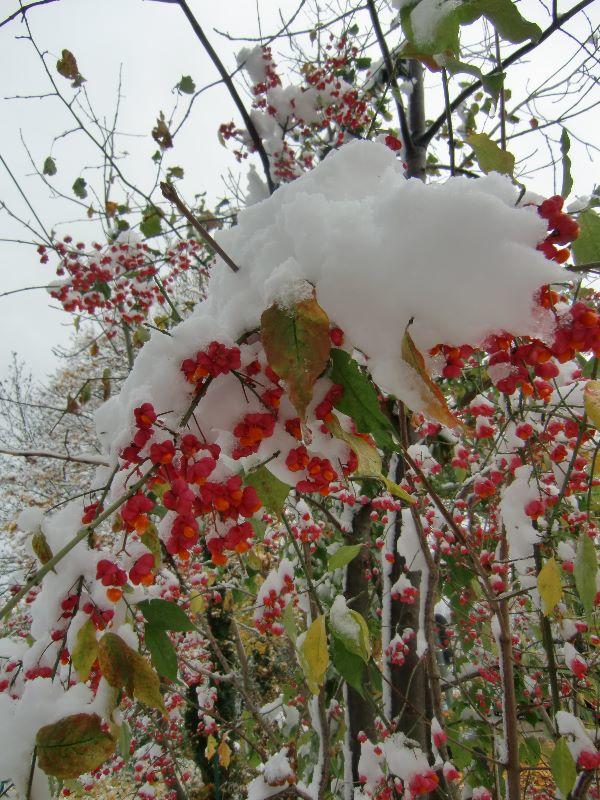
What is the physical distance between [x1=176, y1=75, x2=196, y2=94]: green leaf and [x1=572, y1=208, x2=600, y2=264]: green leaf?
10.6ft

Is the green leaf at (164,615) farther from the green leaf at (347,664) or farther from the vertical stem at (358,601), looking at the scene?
the vertical stem at (358,601)

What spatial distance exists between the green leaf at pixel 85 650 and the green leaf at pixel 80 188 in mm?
3784

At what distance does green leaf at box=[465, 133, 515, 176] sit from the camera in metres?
0.78

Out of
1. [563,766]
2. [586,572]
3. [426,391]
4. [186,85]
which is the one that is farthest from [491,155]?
[186,85]

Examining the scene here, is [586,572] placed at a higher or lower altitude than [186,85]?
lower

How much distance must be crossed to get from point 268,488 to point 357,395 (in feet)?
1.47

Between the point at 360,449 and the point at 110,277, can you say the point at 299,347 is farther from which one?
the point at 110,277

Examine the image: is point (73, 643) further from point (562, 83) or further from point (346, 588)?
point (562, 83)

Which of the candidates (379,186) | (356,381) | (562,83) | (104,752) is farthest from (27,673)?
(562,83)

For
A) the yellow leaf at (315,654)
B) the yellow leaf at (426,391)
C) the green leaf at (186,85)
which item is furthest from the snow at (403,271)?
the green leaf at (186,85)

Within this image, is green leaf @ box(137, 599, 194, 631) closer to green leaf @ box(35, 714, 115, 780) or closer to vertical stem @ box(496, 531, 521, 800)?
green leaf @ box(35, 714, 115, 780)

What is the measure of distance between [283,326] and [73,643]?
0.67 metres

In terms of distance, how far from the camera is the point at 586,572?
3.45ft

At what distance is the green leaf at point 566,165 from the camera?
80 cm
